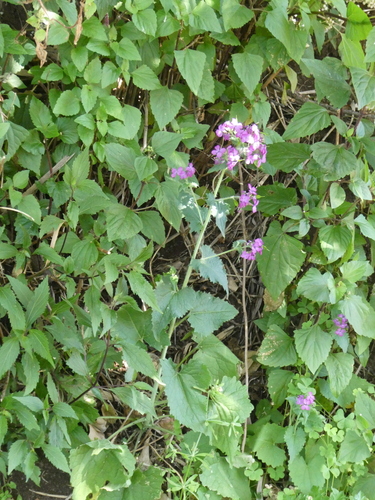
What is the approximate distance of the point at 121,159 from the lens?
148 cm

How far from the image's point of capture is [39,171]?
1.63 meters

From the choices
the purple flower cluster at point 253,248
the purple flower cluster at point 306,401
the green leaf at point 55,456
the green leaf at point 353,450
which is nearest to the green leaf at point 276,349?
the purple flower cluster at point 306,401

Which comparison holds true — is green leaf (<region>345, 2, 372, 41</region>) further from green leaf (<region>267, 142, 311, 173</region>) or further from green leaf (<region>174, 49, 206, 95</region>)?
green leaf (<region>174, 49, 206, 95</region>)

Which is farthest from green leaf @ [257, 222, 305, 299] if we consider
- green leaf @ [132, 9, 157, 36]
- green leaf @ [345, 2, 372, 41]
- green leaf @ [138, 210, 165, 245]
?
green leaf @ [132, 9, 157, 36]

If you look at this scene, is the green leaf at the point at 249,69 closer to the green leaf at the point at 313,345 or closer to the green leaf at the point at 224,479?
the green leaf at the point at 313,345

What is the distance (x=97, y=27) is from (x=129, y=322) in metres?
0.80

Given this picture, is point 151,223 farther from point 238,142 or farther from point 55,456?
point 55,456

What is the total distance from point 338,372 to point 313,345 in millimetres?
145

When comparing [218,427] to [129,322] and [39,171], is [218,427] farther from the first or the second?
[39,171]

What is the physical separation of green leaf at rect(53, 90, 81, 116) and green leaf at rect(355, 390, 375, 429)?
4.45 ft

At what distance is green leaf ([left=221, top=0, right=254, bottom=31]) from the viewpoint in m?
1.58

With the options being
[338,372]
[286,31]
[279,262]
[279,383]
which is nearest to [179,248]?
[279,262]

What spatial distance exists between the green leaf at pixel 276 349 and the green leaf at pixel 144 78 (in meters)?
0.94

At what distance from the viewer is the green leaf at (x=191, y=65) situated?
1.57 m
